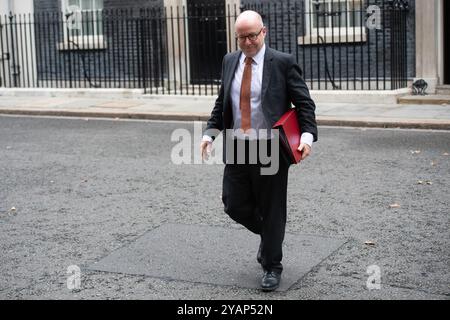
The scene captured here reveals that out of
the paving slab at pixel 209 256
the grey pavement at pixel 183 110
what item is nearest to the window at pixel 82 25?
the grey pavement at pixel 183 110

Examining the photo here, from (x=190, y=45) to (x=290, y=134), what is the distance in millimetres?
14559

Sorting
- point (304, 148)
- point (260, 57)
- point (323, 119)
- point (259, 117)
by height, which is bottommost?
point (323, 119)

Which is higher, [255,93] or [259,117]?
[255,93]

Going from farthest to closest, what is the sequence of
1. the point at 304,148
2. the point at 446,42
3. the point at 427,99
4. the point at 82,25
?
the point at 82,25, the point at 446,42, the point at 427,99, the point at 304,148

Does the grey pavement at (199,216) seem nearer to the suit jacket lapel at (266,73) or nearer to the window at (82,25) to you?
the suit jacket lapel at (266,73)

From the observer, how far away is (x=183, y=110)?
15828mm

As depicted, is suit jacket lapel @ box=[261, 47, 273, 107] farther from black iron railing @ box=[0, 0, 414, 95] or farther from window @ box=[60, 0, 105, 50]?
window @ box=[60, 0, 105, 50]

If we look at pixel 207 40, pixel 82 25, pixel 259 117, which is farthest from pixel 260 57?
pixel 82 25

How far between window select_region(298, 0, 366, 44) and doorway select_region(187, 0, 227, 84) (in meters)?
2.06

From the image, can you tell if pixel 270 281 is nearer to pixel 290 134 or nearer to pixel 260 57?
pixel 290 134

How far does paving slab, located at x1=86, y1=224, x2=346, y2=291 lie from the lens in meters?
5.75

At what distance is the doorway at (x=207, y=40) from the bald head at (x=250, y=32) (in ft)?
44.2

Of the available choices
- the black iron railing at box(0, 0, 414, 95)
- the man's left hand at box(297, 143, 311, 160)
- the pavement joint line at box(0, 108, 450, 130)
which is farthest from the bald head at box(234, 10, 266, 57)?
the black iron railing at box(0, 0, 414, 95)

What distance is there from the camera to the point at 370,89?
1675 cm
